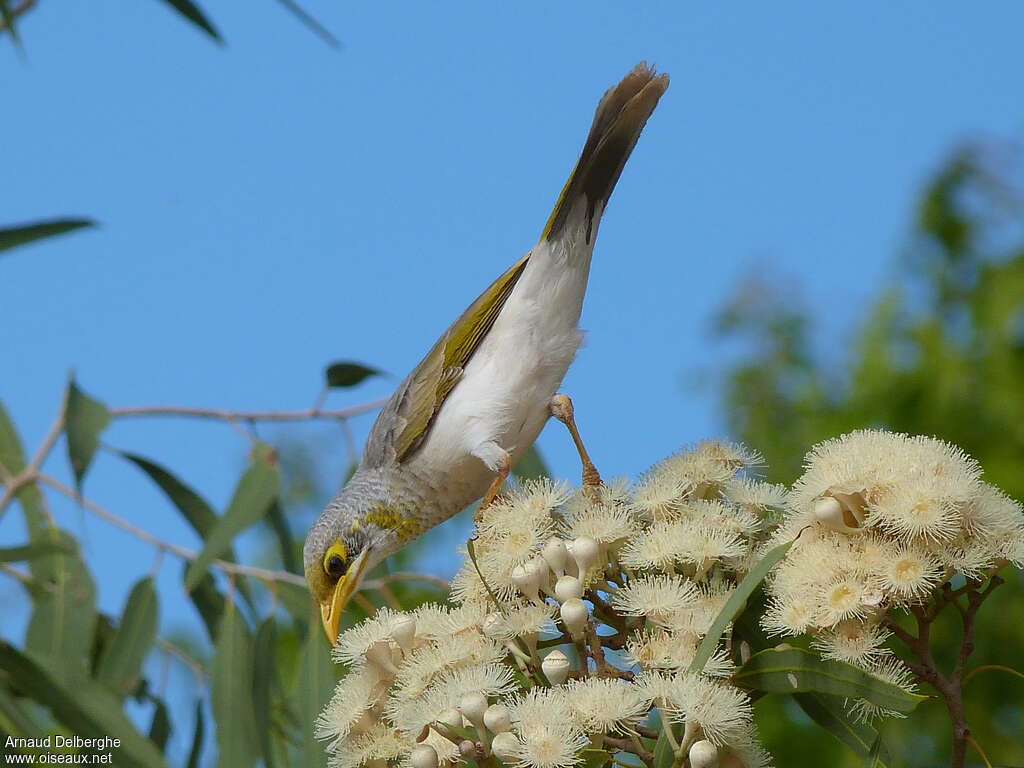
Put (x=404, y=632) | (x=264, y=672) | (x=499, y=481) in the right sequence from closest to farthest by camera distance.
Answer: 1. (x=404, y=632)
2. (x=499, y=481)
3. (x=264, y=672)

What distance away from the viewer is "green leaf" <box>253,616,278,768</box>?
13.1ft

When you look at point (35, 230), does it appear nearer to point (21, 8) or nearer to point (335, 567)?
point (21, 8)

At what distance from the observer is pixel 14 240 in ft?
13.4

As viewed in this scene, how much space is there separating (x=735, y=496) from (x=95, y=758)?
197 centimetres

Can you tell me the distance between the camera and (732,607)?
2152mm

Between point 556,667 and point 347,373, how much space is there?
2930 mm

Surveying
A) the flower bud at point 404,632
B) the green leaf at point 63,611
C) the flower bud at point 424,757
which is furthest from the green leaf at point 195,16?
the flower bud at point 424,757

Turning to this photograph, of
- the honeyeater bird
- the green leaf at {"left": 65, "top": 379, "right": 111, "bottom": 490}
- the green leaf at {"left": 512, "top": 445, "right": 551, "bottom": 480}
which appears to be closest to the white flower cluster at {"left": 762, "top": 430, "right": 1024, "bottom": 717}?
the honeyeater bird

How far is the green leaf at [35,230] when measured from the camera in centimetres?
407

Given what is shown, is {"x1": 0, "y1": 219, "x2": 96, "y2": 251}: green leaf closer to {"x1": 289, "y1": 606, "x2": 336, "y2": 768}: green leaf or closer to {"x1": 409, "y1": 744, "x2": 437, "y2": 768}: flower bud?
{"x1": 289, "y1": 606, "x2": 336, "y2": 768}: green leaf

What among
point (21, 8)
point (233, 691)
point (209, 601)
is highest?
point (21, 8)

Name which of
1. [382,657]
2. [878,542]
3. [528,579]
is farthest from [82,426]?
[878,542]

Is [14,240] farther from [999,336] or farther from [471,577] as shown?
[999,336]

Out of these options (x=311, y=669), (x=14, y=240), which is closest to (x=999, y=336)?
(x=311, y=669)
